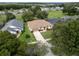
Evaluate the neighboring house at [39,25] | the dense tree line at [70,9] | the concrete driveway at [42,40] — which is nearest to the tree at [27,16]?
the neighboring house at [39,25]

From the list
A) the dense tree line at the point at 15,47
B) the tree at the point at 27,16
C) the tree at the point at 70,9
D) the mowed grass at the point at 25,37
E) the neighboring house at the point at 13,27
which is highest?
the tree at the point at 70,9

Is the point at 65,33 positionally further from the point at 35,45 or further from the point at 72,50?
the point at 35,45

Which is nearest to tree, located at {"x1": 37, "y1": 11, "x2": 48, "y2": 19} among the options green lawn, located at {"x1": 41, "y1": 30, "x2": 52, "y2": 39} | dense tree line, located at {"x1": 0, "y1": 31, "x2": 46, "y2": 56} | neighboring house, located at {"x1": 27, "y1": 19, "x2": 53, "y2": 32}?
neighboring house, located at {"x1": 27, "y1": 19, "x2": 53, "y2": 32}

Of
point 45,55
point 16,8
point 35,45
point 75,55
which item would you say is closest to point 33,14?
point 16,8

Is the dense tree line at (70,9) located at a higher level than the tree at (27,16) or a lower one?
higher

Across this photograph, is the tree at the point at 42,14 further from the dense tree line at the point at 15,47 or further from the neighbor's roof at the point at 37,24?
the dense tree line at the point at 15,47

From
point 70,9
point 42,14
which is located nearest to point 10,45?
point 42,14

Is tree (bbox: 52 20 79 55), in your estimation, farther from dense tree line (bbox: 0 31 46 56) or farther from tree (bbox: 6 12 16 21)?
tree (bbox: 6 12 16 21)
